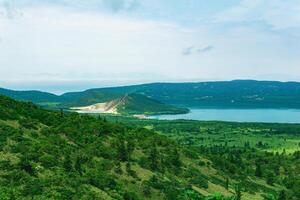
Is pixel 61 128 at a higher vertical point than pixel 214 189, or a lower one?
higher

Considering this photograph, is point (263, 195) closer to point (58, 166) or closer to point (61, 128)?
point (61, 128)

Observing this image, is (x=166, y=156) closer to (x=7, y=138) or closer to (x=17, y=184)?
(x=7, y=138)

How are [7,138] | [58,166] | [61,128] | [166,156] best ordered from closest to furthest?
1. [58,166]
2. [7,138]
3. [61,128]
4. [166,156]

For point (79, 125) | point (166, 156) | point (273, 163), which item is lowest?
point (273, 163)

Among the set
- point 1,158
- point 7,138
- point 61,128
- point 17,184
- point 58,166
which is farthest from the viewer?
point 61,128

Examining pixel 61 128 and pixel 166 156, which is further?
pixel 166 156

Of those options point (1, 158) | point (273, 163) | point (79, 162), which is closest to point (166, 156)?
point (79, 162)
